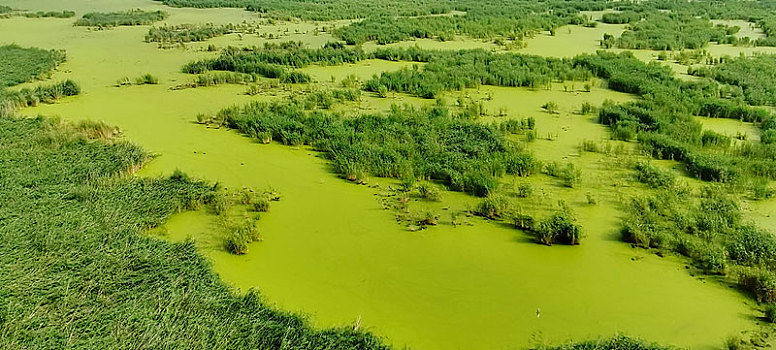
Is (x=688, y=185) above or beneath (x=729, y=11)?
beneath

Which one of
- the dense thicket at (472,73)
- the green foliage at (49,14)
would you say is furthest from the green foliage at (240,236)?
the green foliage at (49,14)

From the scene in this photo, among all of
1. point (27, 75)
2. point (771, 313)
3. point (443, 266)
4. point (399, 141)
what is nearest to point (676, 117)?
point (399, 141)

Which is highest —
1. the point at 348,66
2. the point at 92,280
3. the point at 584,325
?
the point at 348,66

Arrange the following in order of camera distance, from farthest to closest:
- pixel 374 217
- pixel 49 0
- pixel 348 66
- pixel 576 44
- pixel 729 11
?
pixel 49 0, pixel 729 11, pixel 576 44, pixel 348 66, pixel 374 217

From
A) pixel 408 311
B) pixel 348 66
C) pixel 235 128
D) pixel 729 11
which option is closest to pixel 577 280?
pixel 408 311

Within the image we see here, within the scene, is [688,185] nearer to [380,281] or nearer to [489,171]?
[489,171]

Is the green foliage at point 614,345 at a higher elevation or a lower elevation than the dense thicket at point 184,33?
lower

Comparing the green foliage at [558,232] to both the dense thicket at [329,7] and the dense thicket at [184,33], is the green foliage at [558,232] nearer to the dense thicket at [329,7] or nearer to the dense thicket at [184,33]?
the dense thicket at [184,33]
